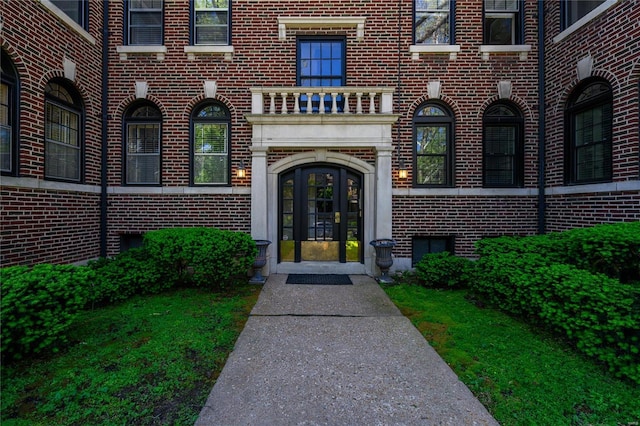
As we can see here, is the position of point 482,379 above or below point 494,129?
below

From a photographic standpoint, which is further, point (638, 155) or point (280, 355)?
point (638, 155)

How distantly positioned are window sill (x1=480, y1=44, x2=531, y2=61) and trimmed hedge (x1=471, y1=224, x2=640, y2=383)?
485 centimetres

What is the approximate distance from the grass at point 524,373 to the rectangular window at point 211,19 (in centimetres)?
785

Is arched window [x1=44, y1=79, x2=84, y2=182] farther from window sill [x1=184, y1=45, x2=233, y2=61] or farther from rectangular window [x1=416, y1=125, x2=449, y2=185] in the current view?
rectangular window [x1=416, y1=125, x2=449, y2=185]

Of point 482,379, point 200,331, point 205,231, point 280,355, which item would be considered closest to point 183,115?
point 205,231

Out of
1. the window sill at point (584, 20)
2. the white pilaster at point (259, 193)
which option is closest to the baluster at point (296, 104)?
the white pilaster at point (259, 193)

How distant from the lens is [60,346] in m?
3.41

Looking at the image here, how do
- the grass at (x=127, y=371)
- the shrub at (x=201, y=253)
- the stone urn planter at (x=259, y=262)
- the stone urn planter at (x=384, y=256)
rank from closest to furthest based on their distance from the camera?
the grass at (x=127, y=371) → the shrub at (x=201, y=253) → the stone urn planter at (x=259, y=262) → the stone urn planter at (x=384, y=256)

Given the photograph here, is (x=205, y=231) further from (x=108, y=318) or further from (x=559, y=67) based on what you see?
(x=559, y=67)

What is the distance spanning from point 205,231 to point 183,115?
3307 mm

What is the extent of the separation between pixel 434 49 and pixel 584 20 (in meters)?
2.96

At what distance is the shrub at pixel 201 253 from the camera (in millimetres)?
5242

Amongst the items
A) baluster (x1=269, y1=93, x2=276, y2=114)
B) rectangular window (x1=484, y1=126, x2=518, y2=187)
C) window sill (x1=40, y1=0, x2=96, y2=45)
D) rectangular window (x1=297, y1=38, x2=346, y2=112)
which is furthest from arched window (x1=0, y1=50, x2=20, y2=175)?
rectangular window (x1=484, y1=126, x2=518, y2=187)

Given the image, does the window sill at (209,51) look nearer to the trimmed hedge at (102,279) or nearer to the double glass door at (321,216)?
the double glass door at (321,216)
